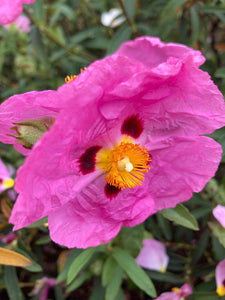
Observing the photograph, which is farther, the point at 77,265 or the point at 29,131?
the point at 77,265

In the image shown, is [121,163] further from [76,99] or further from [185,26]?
[185,26]

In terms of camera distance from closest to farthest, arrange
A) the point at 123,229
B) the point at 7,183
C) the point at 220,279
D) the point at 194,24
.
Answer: the point at 220,279, the point at 123,229, the point at 7,183, the point at 194,24

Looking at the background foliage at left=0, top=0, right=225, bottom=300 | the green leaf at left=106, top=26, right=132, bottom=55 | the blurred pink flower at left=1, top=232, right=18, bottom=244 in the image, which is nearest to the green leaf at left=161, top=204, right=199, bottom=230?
the background foliage at left=0, top=0, right=225, bottom=300

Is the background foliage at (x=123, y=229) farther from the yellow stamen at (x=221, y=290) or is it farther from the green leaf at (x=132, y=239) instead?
the yellow stamen at (x=221, y=290)

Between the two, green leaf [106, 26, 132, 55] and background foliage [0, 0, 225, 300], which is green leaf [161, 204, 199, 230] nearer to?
background foliage [0, 0, 225, 300]

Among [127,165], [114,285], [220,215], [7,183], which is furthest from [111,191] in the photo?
[7,183]

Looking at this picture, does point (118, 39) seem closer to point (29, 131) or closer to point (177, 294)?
point (29, 131)

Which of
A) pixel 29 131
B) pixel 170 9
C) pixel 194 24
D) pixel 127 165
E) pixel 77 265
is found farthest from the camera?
pixel 194 24
